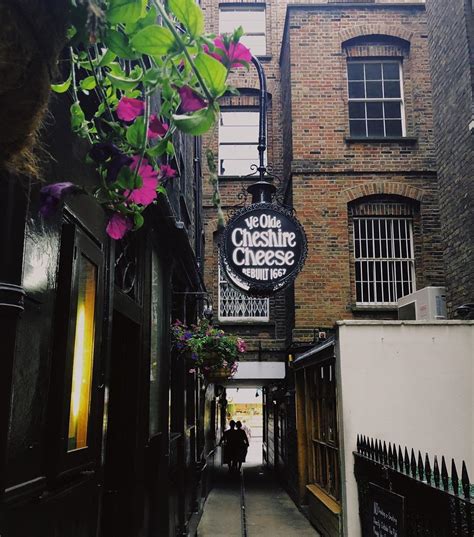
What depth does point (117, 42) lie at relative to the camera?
164 centimetres

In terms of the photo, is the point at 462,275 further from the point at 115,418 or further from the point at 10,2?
the point at 10,2

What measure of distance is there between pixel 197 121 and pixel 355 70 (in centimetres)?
1336

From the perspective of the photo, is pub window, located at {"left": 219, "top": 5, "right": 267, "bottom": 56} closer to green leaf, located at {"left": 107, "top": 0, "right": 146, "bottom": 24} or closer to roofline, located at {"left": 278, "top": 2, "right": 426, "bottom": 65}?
roofline, located at {"left": 278, "top": 2, "right": 426, "bottom": 65}

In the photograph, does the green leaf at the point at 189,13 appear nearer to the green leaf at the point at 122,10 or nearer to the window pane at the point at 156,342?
the green leaf at the point at 122,10

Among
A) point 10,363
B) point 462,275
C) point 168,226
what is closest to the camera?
point 10,363

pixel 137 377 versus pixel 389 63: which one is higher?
pixel 389 63

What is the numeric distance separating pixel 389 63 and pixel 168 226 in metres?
10.1

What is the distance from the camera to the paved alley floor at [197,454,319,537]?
32.2 feet

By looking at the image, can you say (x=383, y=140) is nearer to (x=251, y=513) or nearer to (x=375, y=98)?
(x=375, y=98)

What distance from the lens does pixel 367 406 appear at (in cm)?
779

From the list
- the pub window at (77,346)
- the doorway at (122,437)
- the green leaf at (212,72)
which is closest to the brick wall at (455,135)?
the doorway at (122,437)

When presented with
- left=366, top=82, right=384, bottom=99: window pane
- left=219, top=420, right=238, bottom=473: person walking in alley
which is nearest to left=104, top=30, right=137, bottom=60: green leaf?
left=366, top=82, right=384, bottom=99: window pane

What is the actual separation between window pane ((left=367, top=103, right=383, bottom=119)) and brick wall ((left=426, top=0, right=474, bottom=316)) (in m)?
4.08

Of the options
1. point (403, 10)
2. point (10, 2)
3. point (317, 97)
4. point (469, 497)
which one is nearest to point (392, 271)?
point (317, 97)
